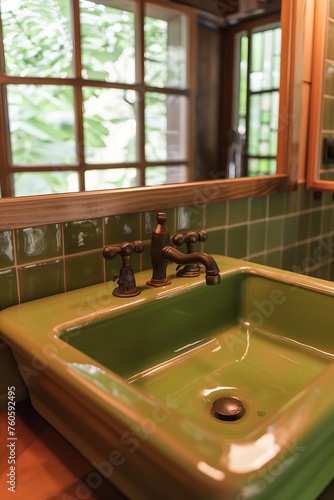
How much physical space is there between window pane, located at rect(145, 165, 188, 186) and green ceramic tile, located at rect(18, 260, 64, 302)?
5.54ft

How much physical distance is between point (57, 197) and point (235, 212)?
1.82ft

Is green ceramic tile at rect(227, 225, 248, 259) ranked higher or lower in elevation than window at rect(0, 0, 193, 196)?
lower

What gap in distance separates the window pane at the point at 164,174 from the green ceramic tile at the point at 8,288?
5.77 ft

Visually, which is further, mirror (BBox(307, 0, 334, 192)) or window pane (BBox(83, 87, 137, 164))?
window pane (BBox(83, 87, 137, 164))

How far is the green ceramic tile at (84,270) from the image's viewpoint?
2.80 ft

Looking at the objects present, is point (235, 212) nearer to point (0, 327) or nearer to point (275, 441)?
point (0, 327)

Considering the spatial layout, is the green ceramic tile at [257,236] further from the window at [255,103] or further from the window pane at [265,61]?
the window pane at [265,61]

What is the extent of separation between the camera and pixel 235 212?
1.18 m

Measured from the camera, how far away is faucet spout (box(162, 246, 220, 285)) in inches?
30.8

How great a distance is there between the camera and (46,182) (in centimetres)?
213

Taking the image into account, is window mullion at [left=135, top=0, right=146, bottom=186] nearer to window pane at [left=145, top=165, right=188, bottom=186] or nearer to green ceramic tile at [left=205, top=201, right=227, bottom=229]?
window pane at [left=145, top=165, right=188, bottom=186]

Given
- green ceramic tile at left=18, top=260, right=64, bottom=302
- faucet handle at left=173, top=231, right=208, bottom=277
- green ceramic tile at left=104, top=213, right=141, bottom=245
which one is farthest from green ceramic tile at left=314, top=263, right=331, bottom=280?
green ceramic tile at left=18, top=260, right=64, bottom=302

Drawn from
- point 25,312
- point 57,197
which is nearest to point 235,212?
point 57,197

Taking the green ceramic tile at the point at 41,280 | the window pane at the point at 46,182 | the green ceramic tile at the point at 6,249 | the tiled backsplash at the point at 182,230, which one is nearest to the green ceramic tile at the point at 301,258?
the tiled backsplash at the point at 182,230
